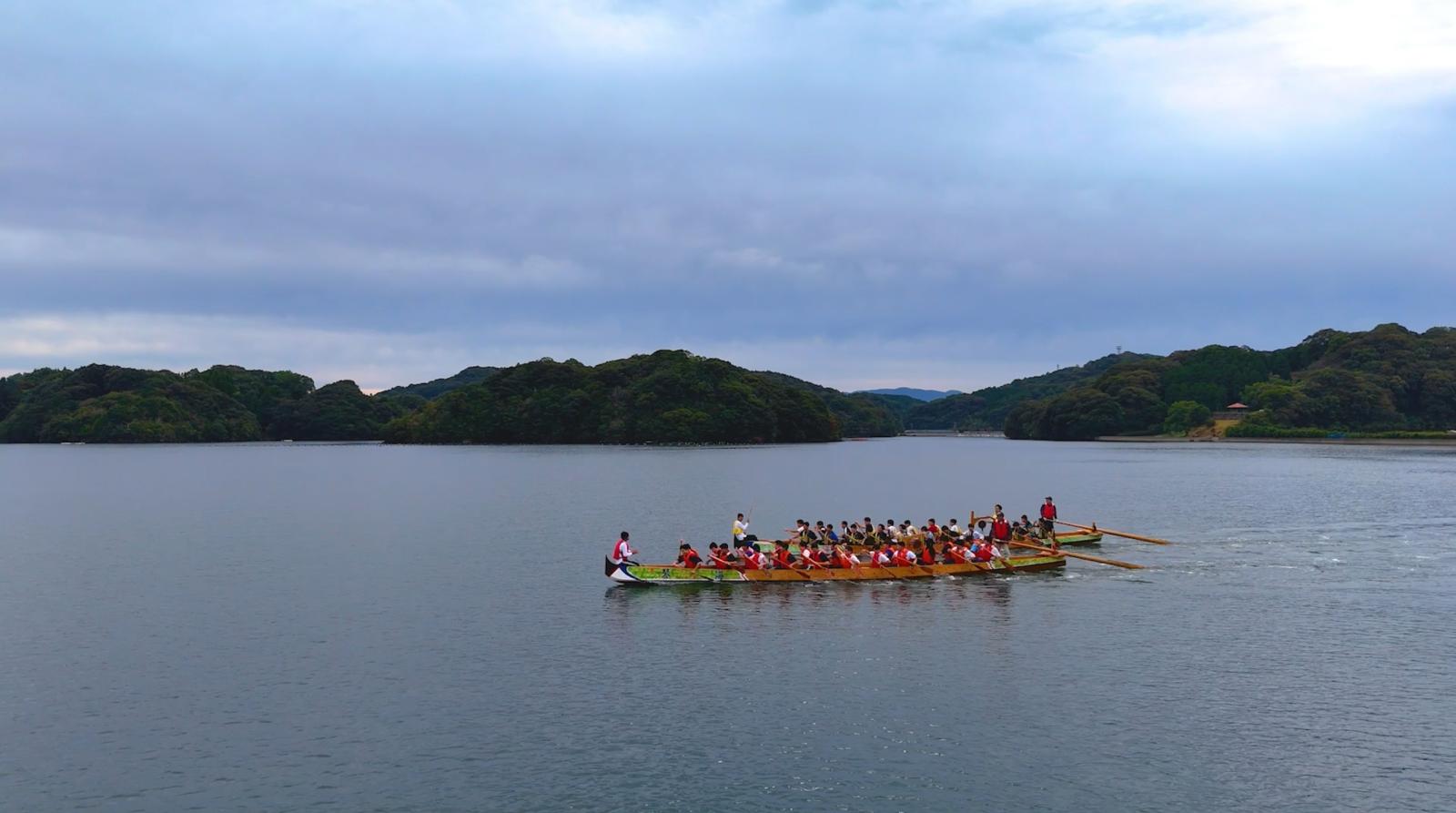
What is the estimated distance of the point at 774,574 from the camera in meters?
40.1

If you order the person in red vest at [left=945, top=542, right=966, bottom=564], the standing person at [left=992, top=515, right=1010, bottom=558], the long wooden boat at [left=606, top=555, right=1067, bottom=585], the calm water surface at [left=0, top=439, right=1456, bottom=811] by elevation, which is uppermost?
the standing person at [left=992, top=515, right=1010, bottom=558]

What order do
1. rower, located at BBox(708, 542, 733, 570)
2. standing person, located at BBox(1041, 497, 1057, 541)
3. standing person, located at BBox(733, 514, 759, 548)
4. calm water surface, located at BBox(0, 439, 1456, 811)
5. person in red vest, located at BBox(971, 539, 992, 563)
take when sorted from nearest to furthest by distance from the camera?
calm water surface, located at BBox(0, 439, 1456, 811)
rower, located at BBox(708, 542, 733, 570)
standing person, located at BBox(733, 514, 759, 548)
person in red vest, located at BBox(971, 539, 992, 563)
standing person, located at BBox(1041, 497, 1057, 541)

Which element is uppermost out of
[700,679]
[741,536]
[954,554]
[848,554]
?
[741,536]

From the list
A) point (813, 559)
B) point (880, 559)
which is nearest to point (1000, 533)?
point (880, 559)

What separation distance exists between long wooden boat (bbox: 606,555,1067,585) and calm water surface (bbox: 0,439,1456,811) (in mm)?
644

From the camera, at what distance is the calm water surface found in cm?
1925

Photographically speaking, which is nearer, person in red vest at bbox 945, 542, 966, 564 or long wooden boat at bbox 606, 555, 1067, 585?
long wooden boat at bbox 606, 555, 1067, 585

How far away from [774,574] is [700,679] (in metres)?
14.0

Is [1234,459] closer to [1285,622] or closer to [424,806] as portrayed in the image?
[1285,622]

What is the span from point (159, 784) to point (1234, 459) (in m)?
148

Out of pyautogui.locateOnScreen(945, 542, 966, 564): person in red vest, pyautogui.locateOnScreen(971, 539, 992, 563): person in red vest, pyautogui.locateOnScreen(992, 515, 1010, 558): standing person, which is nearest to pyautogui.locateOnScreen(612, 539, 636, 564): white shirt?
pyautogui.locateOnScreen(945, 542, 966, 564): person in red vest

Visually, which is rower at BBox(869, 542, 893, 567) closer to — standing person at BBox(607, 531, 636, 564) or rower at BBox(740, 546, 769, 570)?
rower at BBox(740, 546, 769, 570)

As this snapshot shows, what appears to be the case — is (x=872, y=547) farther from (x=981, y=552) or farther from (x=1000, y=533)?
(x=1000, y=533)

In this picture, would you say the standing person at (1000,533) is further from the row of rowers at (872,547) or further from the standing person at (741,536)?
the standing person at (741,536)
